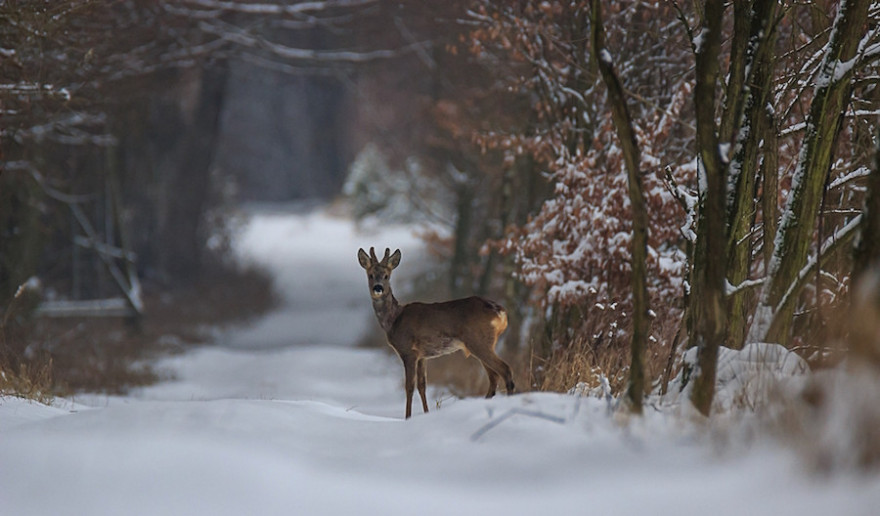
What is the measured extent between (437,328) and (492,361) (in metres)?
0.52

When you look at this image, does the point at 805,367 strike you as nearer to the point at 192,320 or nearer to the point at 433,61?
the point at 433,61

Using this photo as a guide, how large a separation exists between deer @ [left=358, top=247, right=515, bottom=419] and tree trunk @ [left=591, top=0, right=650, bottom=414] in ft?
6.73

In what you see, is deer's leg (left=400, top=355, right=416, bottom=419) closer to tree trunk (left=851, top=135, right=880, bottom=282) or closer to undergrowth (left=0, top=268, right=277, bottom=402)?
undergrowth (left=0, top=268, right=277, bottom=402)

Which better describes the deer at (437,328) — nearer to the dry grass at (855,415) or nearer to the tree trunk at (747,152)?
the tree trunk at (747,152)

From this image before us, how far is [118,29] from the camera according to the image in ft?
46.1

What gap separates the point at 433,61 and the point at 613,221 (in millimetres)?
11576

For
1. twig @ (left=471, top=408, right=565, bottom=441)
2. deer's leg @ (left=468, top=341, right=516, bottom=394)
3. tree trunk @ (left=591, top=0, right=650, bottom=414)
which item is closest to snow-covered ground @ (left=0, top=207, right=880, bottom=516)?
twig @ (left=471, top=408, right=565, bottom=441)

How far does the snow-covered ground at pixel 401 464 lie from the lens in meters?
4.36

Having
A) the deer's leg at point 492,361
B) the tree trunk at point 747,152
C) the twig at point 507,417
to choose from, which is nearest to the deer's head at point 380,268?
the deer's leg at point 492,361

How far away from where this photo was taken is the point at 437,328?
778 centimetres

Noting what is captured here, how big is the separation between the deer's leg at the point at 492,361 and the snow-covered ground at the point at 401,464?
1.50m

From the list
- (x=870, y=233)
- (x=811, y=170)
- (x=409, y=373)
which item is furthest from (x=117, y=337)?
(x=870, y=233)

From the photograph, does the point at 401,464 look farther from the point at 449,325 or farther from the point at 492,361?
the point at 449,325

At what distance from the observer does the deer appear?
7664 millimetres
